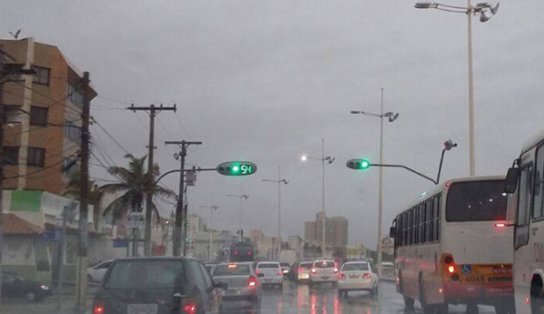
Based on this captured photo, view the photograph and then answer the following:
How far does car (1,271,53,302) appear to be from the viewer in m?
32.3

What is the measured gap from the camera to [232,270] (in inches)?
1104

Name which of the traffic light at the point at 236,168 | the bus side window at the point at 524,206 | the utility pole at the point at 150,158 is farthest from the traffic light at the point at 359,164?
the bus side window at the point at 524,206

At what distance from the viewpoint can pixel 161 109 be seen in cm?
4397

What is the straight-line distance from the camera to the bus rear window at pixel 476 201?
17.4 m

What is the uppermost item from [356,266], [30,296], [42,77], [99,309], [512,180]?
[42,77]

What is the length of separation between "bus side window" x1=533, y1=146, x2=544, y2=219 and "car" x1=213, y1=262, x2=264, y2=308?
1629 centimetres

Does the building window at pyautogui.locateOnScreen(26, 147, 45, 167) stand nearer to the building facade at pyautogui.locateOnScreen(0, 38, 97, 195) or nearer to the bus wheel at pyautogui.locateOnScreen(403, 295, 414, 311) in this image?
the building facade at pyautogui.locateOnScreen(0, 38, 97, 195)

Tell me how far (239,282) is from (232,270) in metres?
0.73

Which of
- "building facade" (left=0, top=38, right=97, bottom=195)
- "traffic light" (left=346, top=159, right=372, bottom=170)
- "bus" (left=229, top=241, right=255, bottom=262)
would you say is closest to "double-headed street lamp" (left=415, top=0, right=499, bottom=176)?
"traffic light" (left=346, top=159, right=372, bottom=170)

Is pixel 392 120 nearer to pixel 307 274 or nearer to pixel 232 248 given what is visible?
pixel 307 274

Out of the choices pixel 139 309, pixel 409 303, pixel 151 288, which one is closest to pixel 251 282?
pixel 409 303

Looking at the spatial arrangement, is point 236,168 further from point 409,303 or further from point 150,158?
point 409,303

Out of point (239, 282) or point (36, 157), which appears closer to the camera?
point (239, 282)

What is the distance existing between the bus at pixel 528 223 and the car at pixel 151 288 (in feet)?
15.5
